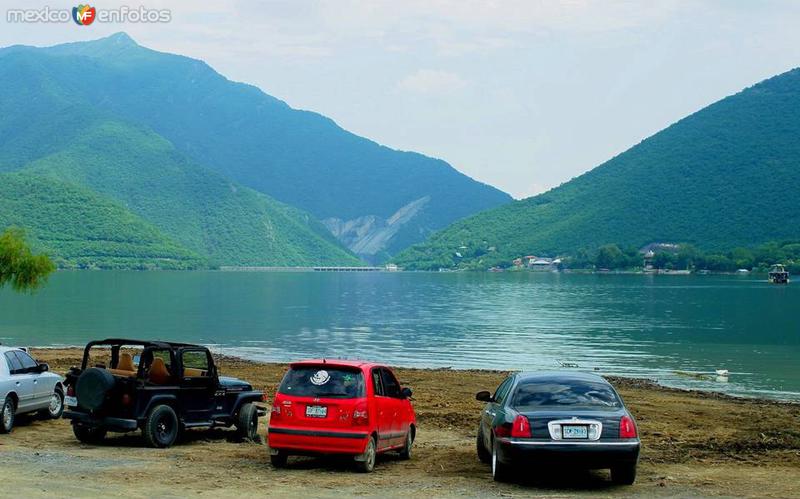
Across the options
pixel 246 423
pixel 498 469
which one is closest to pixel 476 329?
pixel 246 423

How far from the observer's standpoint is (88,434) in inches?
747

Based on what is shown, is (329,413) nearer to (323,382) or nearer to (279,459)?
(323,382)

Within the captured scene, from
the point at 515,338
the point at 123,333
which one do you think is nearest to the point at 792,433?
the point at 515,338

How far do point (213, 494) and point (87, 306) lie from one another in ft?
288

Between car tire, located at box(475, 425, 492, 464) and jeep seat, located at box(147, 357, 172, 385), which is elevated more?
jeep seat, located at box(147, 357, 172, 385)

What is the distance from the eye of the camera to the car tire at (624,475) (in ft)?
48.9

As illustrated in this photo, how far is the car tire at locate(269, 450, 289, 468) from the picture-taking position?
16.2 m

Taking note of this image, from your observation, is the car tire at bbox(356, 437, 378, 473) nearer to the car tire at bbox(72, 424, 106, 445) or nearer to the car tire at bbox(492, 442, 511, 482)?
the car tire at bbox(492, 442, 511, 482)

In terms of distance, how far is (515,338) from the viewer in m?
65.0

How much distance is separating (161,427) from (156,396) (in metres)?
0.57

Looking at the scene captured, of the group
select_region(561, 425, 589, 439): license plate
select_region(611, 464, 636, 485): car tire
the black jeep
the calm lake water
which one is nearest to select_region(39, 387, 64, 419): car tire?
the black jeep

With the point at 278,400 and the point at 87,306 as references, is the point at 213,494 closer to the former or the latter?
the point at 278,400

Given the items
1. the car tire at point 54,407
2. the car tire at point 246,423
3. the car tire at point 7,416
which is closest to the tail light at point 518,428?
the car tire at point 246,423

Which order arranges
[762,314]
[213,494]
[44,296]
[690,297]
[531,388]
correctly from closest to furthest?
1. [213,494]
2. [531,388]
3. [762,314]
4. [44,296]
5. [690,297]
